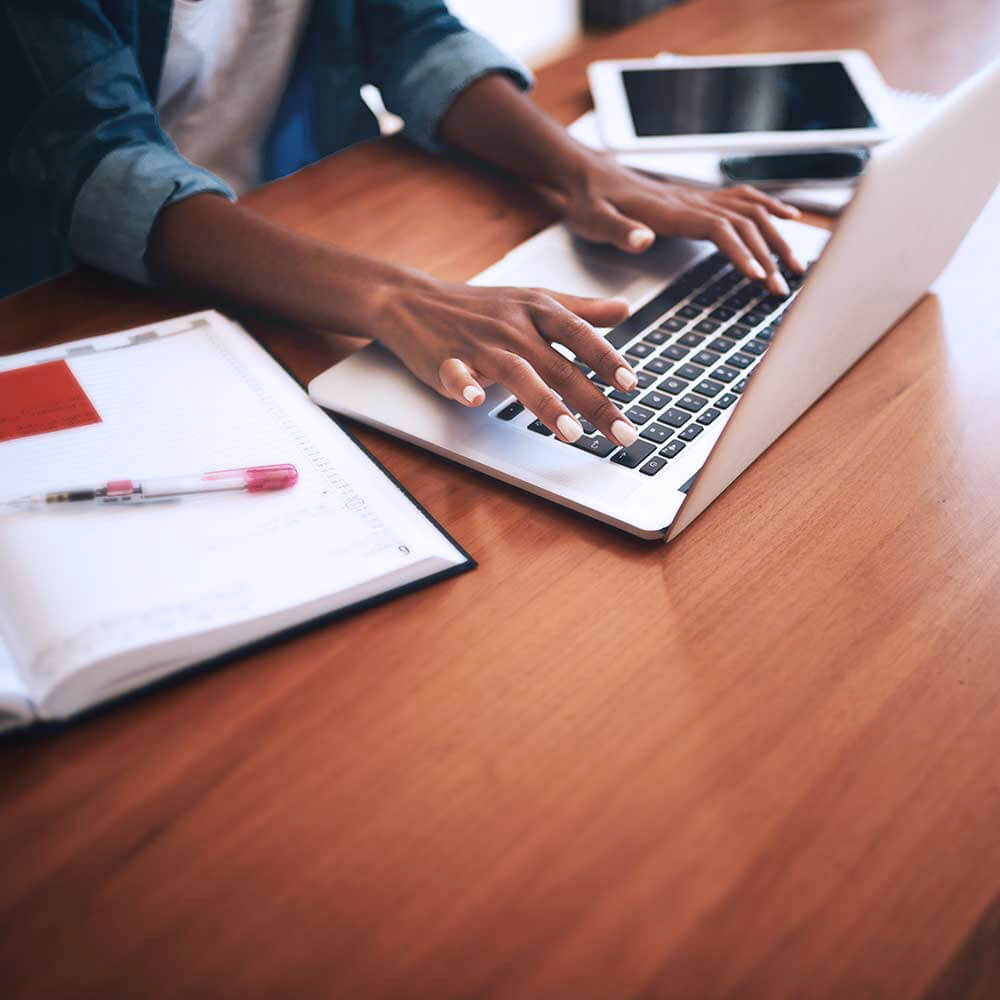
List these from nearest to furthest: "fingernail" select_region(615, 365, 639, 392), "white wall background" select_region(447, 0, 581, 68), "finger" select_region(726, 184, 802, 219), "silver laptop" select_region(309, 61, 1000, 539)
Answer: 1. "silver laptop" select_region(309, 61, 1000, 539)
2. "fingernail" select_region(615, 365, 639, 392)
3. "finger" select_region(726, 184, 802, 219)
4. "white wall background" select_region(447, 0, 581, 68)

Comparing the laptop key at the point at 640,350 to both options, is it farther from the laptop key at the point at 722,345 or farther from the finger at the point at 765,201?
the finger at the point at 765,201

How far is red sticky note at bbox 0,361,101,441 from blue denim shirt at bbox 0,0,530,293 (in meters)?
0.17

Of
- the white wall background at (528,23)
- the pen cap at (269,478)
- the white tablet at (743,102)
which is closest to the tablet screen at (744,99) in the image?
the white tablet at (743,102)

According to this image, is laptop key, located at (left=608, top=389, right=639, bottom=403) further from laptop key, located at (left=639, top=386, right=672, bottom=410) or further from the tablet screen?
the tablet screen

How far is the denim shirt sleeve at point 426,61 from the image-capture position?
1.06 m

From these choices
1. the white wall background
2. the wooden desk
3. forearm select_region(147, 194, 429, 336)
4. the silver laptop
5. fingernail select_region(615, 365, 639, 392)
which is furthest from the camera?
the white wall background

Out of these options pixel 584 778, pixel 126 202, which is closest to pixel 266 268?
pixel 126 202

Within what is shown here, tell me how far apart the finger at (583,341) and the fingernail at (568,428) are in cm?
5

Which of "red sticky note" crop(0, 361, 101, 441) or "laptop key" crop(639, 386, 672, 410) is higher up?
"laptop key" crop(639, 386, 672, 410)

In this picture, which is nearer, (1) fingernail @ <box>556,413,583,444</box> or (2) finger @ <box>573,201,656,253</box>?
(1) fingernail @ <box>556,413,583,444</box>

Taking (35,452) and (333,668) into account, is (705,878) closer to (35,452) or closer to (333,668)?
(333,668)

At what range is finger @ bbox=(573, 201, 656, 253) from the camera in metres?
0.84

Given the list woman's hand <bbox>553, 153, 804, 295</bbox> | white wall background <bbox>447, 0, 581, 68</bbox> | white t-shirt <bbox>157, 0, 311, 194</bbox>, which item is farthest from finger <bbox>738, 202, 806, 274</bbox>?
white wall background <bbox>447, 0, 581, 68</bbox>

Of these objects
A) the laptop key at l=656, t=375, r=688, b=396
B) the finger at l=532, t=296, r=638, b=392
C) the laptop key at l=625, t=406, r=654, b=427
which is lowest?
the laptop key at l=625, t=406, r=654, b=427
